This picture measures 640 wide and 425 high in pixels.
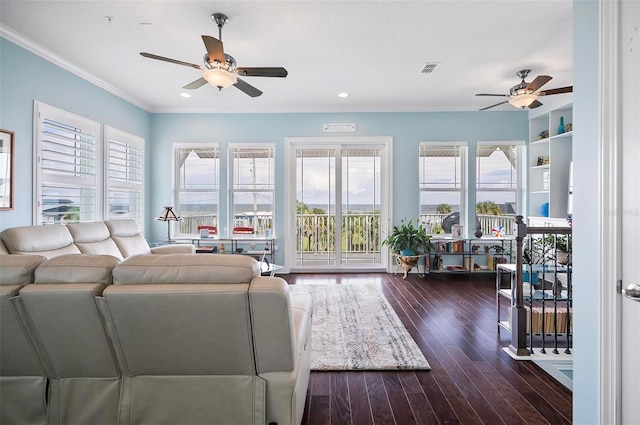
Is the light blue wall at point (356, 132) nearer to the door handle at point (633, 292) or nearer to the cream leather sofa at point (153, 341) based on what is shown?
the cream leather sofa at point (153, 341)

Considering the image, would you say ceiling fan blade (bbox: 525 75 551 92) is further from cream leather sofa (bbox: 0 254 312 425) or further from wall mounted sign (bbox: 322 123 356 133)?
cream leather sofa (bbox: 0 254 312 425)

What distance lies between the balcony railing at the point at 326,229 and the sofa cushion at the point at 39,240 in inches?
98.3

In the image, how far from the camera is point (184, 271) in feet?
4.68

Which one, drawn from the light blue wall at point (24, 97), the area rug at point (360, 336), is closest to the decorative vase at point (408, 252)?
the area rug at point (360, 336)

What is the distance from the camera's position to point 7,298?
1382 millimetres

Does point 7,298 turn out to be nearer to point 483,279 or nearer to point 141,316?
point 141,316

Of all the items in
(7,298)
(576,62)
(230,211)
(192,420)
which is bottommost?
(192,420)

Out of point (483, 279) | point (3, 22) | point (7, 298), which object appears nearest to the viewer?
point (7, 298)

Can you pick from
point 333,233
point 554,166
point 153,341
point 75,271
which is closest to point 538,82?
point 554,166

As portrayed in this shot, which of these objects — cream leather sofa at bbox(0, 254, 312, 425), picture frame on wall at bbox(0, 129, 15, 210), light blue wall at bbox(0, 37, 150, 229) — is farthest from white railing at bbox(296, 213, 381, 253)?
cream leather sofa at bbox(0, 254, 312, 425)

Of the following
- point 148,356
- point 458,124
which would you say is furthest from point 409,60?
point 148,356

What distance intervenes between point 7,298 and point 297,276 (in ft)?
14.2

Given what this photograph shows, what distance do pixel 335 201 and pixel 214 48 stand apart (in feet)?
11.6

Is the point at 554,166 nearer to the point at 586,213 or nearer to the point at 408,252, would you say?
the point at 408,252
